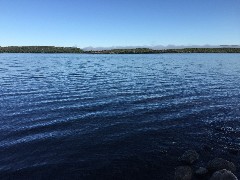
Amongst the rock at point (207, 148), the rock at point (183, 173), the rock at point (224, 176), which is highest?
the rock at point (224, 176)

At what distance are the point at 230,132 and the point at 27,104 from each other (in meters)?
26.4

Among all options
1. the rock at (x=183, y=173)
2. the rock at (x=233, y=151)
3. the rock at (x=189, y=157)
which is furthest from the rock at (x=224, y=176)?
the rock at (x=233, y=151)

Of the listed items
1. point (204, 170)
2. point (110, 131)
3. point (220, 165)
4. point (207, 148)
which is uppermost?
point (220, 165)

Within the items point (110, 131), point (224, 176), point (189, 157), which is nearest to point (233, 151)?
point (189, 157)

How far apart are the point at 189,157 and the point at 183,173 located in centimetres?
263

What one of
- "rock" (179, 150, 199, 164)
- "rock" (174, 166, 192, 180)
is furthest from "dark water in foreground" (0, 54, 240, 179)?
"rock" (174, 166, 192, 180)

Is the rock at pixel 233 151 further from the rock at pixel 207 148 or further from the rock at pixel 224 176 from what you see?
the rock at pixel 224 176

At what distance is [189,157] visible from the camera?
2156 cm

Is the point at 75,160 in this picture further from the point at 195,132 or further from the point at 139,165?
the point at 195,132

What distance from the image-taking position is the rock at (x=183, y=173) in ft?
62.0

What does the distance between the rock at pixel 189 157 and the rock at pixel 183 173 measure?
164 centimetres

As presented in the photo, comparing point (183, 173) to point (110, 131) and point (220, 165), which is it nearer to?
point (220, 165)

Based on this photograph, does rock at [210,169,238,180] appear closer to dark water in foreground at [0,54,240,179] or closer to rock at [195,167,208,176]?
rock at [195,167,208,176]

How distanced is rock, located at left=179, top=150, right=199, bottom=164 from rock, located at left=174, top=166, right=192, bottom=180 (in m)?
1.64
